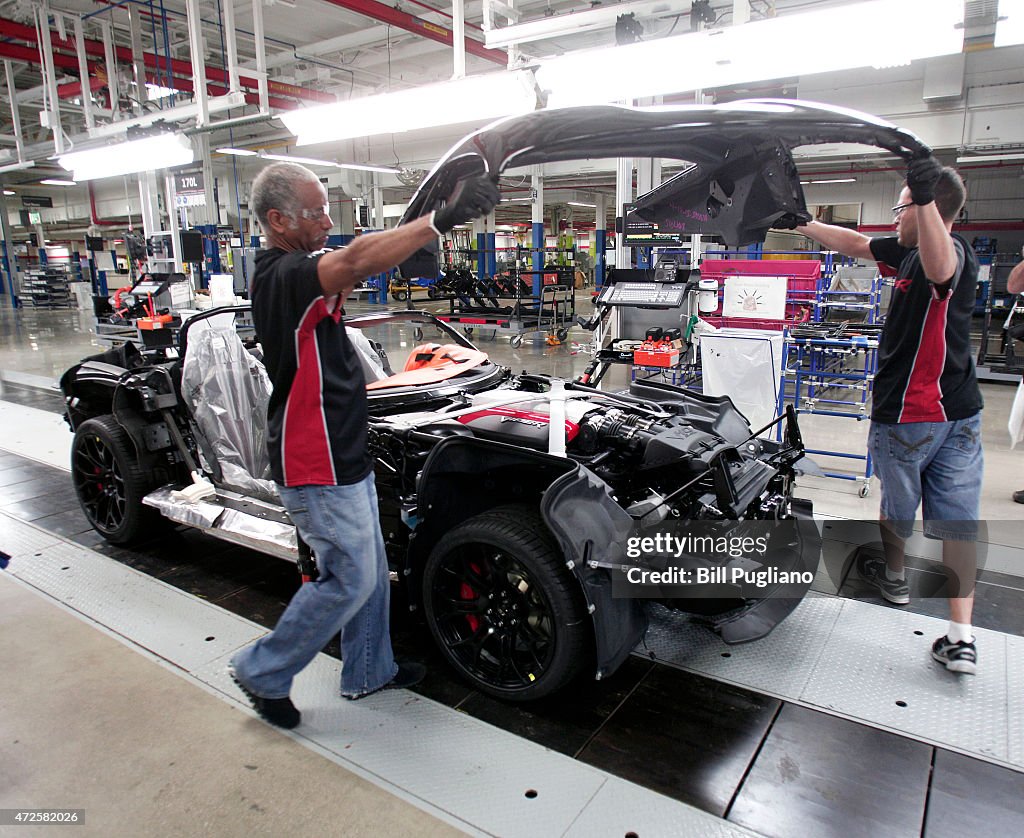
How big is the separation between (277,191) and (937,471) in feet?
8.23

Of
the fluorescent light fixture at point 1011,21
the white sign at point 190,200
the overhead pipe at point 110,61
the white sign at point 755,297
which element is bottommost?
the white sign at point 755,297

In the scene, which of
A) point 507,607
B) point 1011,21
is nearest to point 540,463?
point 507,607

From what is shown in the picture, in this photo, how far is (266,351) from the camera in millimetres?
1980

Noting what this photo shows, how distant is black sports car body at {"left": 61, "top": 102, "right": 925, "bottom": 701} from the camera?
209 centimetres

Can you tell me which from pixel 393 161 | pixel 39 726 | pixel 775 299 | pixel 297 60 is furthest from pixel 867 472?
pixel 393 161

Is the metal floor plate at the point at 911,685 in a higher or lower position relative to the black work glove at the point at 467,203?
lower

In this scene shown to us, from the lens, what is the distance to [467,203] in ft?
5.89

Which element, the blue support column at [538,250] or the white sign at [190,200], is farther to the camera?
the blue support column at [538,250]

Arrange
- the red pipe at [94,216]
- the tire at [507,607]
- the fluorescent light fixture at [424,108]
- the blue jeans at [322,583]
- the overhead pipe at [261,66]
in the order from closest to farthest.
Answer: the blue jeans at [322,583]
the tire at [507,607]
the fluorescent light fixture at [424,108]
the overhead pipe at [261,66]
the red pipe at [94,216]

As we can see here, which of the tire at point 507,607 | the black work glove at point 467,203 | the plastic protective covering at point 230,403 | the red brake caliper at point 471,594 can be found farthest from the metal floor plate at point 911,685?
the plastic protective covering at point 230,403

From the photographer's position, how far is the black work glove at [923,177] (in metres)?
2.09

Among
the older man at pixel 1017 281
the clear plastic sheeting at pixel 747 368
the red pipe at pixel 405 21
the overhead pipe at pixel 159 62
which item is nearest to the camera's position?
the older man at pixel 1017 281

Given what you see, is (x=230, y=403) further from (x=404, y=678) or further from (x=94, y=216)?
(x=94, y=216)

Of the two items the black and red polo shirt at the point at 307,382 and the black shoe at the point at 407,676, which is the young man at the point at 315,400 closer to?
the black and red polo shirt at the point at 307,382
